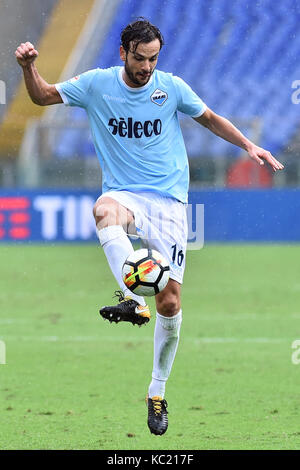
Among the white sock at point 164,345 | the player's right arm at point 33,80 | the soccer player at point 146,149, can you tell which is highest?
the player's right arm at point 33,80

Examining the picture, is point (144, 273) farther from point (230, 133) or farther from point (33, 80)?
point (33, 80)

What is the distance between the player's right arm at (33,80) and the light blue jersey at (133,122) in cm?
6

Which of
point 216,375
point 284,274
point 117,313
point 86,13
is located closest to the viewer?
point 117,313

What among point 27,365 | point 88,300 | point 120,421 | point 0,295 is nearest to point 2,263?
point 0,295

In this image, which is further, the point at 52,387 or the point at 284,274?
the point at 284,274

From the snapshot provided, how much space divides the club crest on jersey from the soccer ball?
40.4 inches

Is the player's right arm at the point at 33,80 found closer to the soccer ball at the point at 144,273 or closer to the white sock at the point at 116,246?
the white sock at the point at 116,246

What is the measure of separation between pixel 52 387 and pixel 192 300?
4.51m

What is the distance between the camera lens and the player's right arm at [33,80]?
16.3 ft

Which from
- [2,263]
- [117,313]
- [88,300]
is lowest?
[2,263]

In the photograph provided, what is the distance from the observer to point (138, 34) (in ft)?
16.2

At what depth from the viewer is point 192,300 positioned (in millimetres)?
→ 10875

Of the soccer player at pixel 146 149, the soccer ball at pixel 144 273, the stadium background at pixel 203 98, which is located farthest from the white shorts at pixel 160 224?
the stadium background at pixel 203 98

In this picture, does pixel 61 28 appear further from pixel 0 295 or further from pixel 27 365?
pixel 27 365
